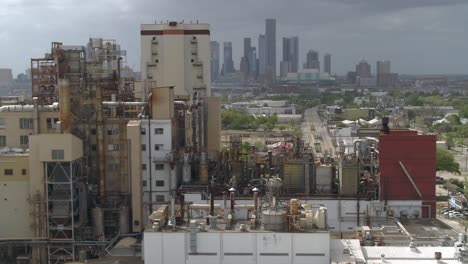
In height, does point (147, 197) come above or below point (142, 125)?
below

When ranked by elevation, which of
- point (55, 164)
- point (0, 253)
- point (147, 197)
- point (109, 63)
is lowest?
point (0, 253)

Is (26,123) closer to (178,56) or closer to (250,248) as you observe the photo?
(178,56)

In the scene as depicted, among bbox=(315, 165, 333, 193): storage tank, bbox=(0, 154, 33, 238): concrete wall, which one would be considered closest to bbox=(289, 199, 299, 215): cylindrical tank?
bbox=(315, 165, 333, 193): storage tank

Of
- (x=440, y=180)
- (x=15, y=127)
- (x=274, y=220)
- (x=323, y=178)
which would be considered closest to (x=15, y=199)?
(x=15, y=127)

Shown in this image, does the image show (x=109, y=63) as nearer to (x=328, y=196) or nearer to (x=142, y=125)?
(x=142, y=125)

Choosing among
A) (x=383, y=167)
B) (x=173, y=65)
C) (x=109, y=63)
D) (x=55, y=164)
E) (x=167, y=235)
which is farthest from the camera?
(x=173, y=65)

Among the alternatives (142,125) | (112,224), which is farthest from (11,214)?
(142,125)

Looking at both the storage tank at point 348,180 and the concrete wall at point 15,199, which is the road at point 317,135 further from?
the concrete wall at point 15,199
